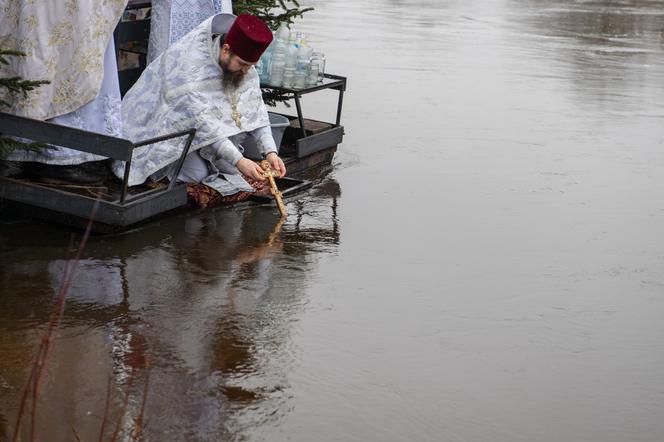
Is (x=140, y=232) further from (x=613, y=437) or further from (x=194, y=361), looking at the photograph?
(x=613, y=437)

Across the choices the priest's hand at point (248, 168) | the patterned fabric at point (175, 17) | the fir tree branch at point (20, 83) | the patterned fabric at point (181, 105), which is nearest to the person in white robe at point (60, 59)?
the fir tree branch at point (20, 83)

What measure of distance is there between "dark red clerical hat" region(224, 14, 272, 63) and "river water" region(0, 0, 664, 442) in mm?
1064

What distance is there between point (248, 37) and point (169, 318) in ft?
6.66

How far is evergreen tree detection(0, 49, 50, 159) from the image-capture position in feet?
21.2

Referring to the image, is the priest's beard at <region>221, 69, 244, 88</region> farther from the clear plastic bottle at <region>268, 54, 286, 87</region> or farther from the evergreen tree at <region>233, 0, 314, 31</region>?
the evergreen tree at <region>233, 0, 314, 31</region>

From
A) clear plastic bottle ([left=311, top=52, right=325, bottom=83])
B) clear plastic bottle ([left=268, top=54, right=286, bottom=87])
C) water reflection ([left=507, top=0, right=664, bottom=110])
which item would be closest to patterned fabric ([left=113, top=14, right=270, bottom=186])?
clear plastic bottle ([left=268, top=54, right=286, bottom=87])

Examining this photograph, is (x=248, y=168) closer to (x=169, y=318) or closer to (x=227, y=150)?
(x=227, y=150)

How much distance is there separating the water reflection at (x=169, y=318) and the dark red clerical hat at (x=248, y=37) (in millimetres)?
1063

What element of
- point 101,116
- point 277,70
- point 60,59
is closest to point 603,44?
point 277,70

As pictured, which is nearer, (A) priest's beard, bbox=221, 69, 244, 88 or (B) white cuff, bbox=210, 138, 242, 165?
(B) white cuff, bbox=210, 138, 242, 165

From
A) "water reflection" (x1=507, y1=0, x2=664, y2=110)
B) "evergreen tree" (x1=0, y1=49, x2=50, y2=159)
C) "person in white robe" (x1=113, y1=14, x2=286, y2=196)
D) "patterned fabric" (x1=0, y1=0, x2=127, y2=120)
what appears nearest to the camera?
"evergreen tree" (x1=0, y1=49, x2=50, y2=159)

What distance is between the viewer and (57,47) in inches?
271

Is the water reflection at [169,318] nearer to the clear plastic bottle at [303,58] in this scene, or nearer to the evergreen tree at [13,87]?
the evergreen tree at [13,87]

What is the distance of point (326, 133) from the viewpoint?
874cm
